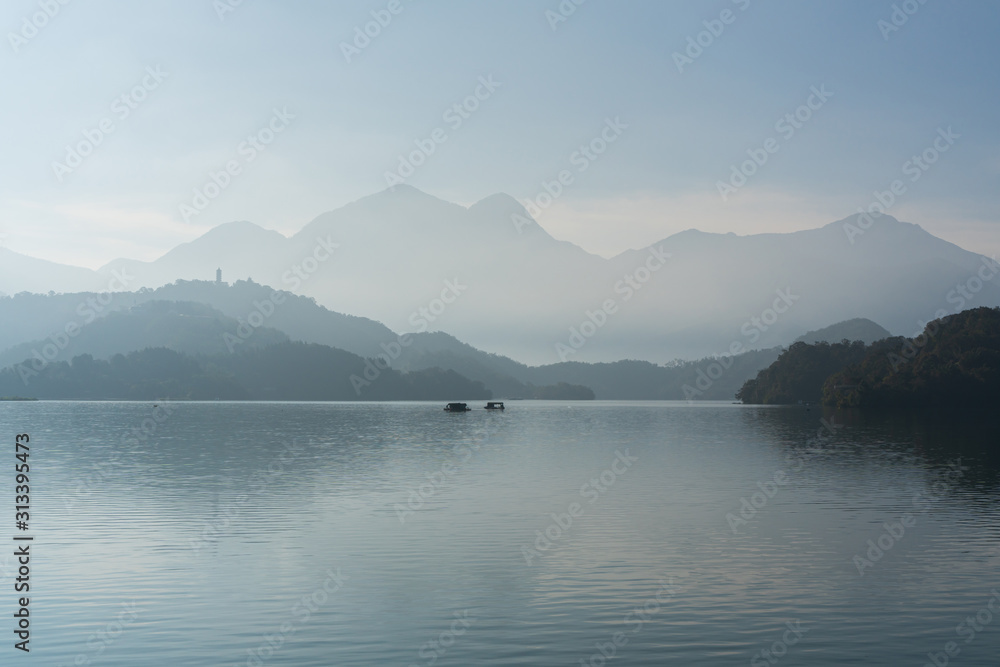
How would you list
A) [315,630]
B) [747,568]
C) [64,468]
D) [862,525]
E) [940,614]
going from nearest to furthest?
[315,630], [940,614], [747,568], [862,525], [64,468]

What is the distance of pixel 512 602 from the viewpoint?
97.2 ft

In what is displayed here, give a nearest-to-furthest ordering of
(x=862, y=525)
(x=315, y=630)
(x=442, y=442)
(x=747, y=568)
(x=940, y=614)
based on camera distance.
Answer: (x=315, y=630), (x=940, y=614), (x=747, y=568), (x=862, y=525), (x=442, y=442)

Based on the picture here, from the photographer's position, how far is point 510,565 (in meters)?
35.7

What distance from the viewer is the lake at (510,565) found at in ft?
82.5

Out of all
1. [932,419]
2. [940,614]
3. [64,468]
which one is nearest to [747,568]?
[940,614]

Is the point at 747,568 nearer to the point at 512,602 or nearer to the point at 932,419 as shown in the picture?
the point at 512,602

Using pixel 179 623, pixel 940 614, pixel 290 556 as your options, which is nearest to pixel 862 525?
pixel 940 614

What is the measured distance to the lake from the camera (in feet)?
82.5

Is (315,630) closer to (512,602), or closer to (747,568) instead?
(512,602)

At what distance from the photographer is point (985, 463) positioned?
79125mm

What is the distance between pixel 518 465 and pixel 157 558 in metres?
46.5

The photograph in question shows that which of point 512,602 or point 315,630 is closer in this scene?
point 315,630

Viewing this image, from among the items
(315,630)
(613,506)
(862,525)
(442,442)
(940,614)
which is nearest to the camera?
(315,630)

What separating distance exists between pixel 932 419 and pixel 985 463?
103 m
